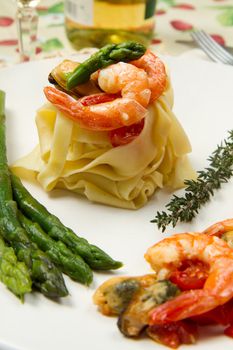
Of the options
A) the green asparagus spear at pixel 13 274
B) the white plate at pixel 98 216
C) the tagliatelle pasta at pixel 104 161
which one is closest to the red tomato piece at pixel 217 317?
the white plate at pixel 98 216

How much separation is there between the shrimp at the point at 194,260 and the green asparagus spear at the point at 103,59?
4.33ft

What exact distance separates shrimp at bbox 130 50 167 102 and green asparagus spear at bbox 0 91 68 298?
1078 millimetres

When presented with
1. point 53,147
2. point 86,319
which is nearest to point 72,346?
point 86,319

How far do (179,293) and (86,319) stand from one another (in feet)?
1.56

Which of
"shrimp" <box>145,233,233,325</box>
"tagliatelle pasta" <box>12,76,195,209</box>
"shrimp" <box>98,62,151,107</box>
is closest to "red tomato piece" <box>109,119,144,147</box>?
"tagliatelle pasta" <box>12,76,195,209</box>

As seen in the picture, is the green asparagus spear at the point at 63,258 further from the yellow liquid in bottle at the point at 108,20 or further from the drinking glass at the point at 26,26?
the yellow liquid in bottle at the point at 108,20

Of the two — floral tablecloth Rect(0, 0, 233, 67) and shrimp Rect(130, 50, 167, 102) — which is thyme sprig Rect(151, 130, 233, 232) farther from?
floral tablecloth Rect(0, 0, 233, 67)

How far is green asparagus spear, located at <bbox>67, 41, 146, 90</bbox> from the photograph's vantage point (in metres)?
4.49

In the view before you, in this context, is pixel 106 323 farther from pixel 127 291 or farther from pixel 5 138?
pixel 5 138

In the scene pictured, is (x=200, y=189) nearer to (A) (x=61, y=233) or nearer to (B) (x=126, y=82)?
(B) (x=126, y=82)

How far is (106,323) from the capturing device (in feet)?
11.5

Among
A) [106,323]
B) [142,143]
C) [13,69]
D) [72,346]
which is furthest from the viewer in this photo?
[13,69]

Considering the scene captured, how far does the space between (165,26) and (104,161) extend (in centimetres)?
369

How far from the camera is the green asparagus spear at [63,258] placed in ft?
12.4
